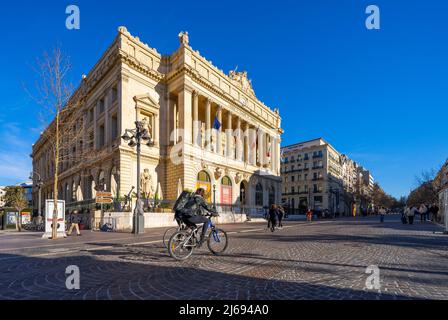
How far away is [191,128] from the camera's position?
3431cm

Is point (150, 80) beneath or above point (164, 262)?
above

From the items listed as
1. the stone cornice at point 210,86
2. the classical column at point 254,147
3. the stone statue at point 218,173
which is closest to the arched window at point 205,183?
the stone statue at point 218,173

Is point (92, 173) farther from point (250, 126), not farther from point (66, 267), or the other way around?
point (66, 267)

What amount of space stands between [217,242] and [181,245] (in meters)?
1.09

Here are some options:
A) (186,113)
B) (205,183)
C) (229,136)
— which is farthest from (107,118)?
(229,136)

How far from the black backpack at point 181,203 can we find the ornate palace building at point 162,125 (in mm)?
20368

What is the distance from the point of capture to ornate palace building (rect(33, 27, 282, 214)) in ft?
98.3

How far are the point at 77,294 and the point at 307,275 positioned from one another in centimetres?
400

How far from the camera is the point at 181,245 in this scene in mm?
7145

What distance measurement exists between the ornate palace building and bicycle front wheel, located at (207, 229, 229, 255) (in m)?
20.4

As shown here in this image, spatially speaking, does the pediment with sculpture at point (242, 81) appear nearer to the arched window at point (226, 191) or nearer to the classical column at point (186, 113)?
the classical column at point (186, 113)

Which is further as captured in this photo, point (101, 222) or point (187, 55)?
point (187, 55)

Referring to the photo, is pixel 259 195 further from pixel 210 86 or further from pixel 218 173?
pixel 210 86
